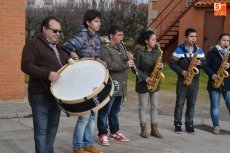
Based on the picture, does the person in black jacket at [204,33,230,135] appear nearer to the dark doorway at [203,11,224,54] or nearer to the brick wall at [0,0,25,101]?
the brick wall at [0,0,25,101]

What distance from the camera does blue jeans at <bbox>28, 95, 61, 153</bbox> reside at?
5012 millimetres

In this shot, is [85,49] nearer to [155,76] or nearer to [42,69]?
[42,69]

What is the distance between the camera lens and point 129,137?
7391 mm

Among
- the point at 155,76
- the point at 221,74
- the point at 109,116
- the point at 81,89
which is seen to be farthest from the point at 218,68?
the point at 81,89

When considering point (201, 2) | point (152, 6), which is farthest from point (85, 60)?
point (152, 6)

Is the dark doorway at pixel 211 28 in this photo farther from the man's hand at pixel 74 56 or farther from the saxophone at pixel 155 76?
the man's hand at pixel 74 56

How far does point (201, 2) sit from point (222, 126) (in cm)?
1282

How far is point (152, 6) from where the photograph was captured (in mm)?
24312

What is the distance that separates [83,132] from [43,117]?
3.24 feet

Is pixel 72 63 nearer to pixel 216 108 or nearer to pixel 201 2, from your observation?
pixel 216 108

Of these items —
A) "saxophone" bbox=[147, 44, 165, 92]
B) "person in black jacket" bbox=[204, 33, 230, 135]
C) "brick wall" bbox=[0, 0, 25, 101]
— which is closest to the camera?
"saxophone" bbox=[147, 44, 165, 92]

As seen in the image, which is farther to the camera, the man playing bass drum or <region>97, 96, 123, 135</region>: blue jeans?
the man playing bass drum

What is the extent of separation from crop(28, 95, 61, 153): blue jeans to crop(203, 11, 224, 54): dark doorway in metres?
16.0

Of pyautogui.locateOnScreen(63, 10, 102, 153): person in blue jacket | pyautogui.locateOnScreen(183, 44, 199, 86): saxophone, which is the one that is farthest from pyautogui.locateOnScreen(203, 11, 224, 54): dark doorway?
pyautogui.locateOnScreen(63, 10, 102, 153): person in blue jacket
